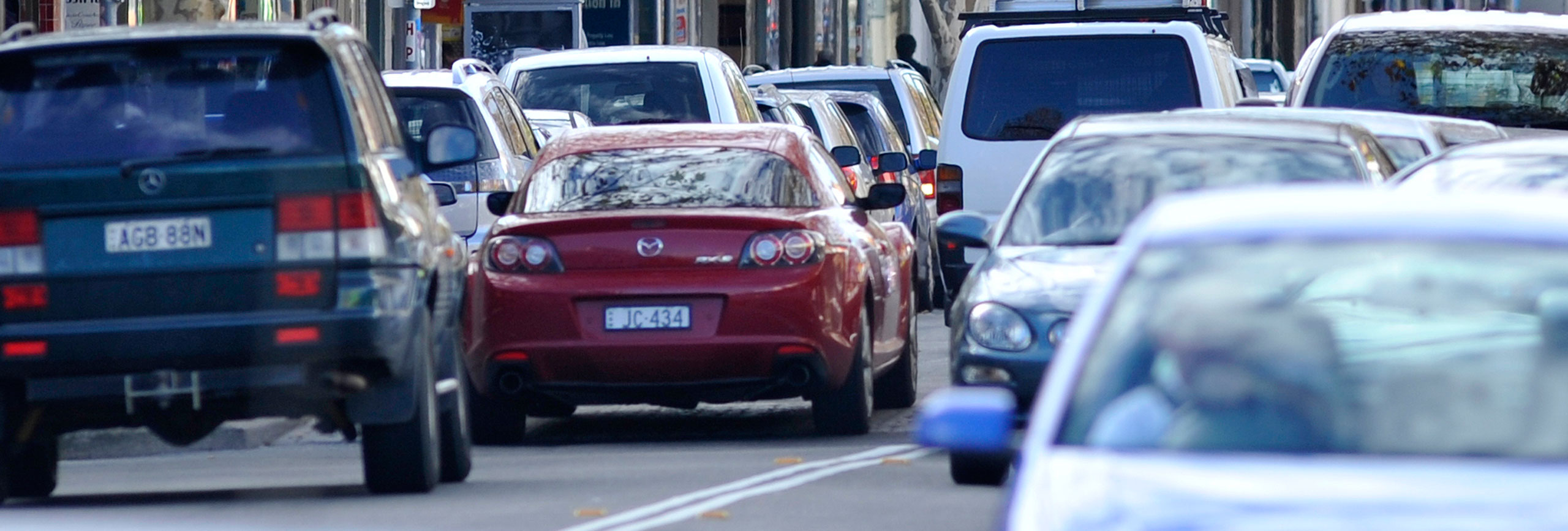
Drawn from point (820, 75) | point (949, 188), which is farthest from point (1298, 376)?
point (820, 75)

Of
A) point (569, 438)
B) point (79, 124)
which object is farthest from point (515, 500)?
point (569, 438)

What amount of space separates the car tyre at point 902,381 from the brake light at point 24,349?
5.11 m

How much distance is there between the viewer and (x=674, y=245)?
11680 mm

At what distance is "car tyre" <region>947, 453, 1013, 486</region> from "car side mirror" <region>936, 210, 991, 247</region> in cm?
132

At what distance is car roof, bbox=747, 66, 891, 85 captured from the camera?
27328mm

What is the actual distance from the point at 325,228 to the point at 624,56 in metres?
10.3

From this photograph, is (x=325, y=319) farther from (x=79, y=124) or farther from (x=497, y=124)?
(x=497, y=124)

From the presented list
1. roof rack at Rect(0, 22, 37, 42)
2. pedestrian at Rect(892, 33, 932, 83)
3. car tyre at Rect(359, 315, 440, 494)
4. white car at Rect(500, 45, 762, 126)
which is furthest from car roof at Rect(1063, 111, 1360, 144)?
pedestrian at Rect(892, 33, 932, 83)

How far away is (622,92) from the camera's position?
19.5m

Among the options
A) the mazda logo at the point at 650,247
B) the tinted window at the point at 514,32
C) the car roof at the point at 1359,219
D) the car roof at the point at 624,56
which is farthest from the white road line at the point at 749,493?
the tinted window at the point at 514,32

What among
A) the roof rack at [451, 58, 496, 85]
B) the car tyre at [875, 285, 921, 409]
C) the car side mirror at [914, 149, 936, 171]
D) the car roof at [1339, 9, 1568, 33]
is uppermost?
the car roof at [1339, 9, 1568, 33]

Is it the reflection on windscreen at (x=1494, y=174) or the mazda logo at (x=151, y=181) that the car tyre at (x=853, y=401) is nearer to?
the reflection on windscreen at (x=1494, y=174)

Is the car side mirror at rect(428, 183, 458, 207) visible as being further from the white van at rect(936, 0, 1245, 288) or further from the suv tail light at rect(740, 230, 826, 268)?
the suv tail light at rect(740, 230, 826, 268)

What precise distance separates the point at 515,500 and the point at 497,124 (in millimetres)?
6453
